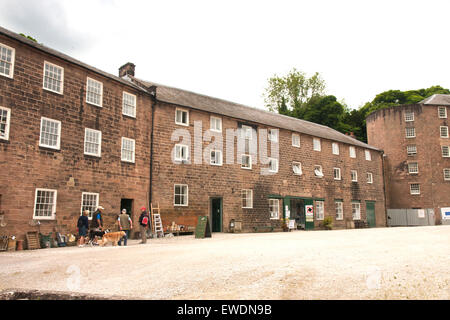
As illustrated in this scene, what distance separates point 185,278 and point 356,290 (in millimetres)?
3339

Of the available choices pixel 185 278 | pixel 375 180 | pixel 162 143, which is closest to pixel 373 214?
pixel 375 180

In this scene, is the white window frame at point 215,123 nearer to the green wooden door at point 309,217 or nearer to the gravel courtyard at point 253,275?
the green wooden door at point 309,217

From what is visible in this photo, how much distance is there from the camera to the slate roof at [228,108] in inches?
950

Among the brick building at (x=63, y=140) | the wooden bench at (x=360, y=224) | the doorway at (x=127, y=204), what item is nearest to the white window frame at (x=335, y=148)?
the wooden bench at (x=360, y=224)

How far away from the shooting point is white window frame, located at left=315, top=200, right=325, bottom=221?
3095 centimetres

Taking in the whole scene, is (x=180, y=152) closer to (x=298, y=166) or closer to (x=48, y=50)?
(x=48, y=50)

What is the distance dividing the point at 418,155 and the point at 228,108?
26082 millimetres

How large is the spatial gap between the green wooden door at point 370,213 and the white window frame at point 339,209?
447 cm

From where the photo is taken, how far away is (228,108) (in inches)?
1115

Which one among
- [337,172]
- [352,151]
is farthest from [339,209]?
[352,151]

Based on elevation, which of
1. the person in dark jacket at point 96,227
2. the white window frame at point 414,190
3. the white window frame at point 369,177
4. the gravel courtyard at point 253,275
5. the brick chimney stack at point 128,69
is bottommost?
the gravel courtyard at point 253,275

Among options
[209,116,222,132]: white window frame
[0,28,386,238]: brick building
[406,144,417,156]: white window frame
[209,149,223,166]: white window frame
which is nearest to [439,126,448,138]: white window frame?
[406,144,417,156]: white window frame

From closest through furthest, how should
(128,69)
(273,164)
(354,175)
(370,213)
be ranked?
(128,69), (273,164), (354,175), (370,213)
